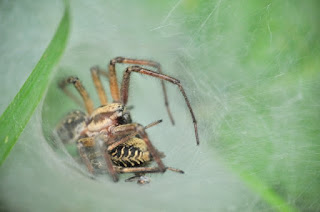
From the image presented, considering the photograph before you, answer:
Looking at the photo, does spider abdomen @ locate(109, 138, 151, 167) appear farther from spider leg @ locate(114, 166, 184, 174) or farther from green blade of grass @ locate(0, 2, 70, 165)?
green blade of grass @ locate(0, 2, 70, 165)

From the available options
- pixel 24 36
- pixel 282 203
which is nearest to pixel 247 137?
pixel 282 203

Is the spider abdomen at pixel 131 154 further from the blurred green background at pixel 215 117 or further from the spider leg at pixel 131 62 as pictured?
the spider leg at pixel 131 62

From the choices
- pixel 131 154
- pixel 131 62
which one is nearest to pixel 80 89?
pixel 131 62

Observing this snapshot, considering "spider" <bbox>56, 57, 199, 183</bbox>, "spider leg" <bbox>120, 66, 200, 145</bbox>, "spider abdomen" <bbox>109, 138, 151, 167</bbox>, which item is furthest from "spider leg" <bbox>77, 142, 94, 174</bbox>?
"spider leg" <bbox>120, 66, 200, 145</bbox>

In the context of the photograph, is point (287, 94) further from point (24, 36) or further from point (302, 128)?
point (24, 36)

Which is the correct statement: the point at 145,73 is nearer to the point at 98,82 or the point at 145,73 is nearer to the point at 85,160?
the point at 98,82
